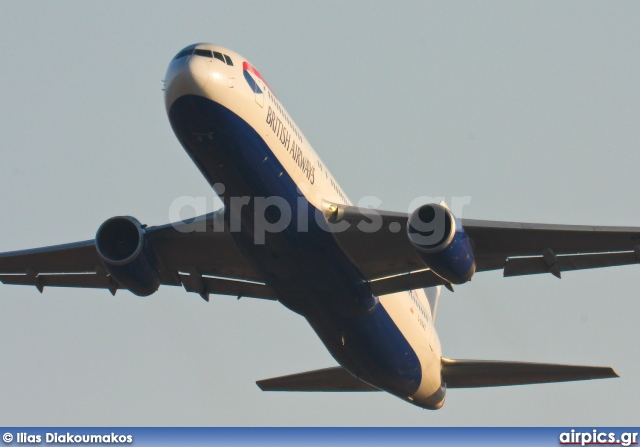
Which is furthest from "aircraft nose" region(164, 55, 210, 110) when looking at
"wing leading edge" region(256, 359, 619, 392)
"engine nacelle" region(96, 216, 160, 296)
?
"wing leading edge" region(256, 359, 619, 392)

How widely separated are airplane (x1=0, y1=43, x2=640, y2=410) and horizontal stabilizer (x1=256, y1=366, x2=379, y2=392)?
2524mm

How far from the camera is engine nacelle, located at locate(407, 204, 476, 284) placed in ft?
86.6

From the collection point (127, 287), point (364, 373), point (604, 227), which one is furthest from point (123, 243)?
point (604, 227)

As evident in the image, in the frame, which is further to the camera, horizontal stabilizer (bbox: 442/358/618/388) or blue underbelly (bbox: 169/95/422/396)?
horizontal stabilizer (bbox: 442/358/618/388)

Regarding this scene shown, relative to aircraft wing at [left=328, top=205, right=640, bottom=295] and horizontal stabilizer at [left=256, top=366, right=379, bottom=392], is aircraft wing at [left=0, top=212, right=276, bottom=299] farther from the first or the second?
horizontal stabilizer at [left=256, top=366, right=379, bottom=392]

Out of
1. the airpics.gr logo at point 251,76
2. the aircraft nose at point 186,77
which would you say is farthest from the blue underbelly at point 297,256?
the airpics.gr logo at point 251,76

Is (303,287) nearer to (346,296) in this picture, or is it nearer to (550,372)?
(346,296)

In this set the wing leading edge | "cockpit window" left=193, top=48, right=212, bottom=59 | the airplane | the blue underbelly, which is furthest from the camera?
the wing leading edge

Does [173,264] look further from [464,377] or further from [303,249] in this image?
[464,377]

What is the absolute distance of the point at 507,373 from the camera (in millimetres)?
34875

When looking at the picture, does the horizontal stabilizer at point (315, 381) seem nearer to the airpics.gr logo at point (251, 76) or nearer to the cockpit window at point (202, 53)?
the airpics.gr logo at point (251, 76)

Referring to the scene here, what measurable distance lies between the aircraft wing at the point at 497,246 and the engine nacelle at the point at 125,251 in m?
5.83

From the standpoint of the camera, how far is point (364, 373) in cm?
3247

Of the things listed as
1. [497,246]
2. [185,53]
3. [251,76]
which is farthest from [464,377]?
[185,53]
